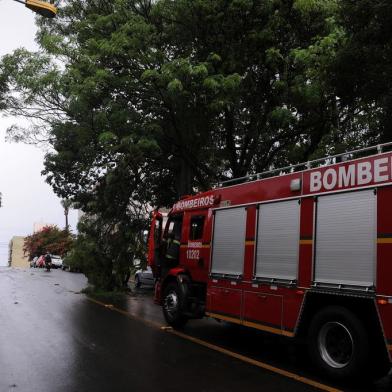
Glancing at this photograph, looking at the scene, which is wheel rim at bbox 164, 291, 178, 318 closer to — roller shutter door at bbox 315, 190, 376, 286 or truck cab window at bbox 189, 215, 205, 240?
truck cab window at bbox 189, 215, 205, 240

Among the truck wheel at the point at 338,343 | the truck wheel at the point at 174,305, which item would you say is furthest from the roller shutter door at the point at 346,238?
the truck wheel at the point at 174,305

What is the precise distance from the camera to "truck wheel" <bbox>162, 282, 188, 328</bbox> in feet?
34.6

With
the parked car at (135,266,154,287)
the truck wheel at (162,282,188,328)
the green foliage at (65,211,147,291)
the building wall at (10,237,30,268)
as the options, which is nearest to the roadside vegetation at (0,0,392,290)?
the green foliage at (65,211,147,291)

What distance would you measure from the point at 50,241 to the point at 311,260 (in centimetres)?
6940

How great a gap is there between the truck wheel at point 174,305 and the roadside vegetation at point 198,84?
425 cm

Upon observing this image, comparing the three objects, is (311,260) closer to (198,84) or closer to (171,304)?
(171,304)

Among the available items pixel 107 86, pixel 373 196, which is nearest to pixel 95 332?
pixel 373 196

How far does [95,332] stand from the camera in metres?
10.0

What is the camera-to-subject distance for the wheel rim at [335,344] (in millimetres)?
6715

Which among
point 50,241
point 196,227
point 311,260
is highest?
point 50,241

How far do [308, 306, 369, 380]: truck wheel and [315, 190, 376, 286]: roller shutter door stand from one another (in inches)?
18.7

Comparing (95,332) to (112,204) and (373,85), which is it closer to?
(373,85)

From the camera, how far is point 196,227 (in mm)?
10766

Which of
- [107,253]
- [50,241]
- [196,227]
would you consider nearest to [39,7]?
[196,227]
